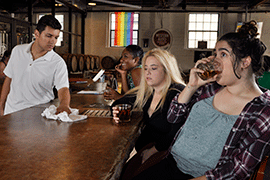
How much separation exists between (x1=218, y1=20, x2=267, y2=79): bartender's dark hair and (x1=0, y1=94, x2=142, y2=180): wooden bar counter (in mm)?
673

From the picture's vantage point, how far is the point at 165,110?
178 cm

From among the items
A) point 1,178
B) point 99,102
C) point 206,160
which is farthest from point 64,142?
point 99,102

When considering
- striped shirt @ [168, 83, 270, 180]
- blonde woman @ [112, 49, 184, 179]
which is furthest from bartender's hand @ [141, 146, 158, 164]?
striped shirt @ [168, 83, 270, 180]

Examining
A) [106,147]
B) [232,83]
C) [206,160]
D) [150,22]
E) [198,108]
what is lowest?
[206,160]

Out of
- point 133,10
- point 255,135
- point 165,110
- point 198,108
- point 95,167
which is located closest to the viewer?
point 95,167

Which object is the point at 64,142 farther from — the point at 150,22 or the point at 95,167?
the point at 150,22

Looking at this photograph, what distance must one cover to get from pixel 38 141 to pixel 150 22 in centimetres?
1085

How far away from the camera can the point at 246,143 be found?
109 centimetres

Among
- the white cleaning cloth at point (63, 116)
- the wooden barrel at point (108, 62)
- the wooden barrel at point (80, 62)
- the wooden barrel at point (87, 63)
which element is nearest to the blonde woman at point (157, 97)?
the white cleaning cloth at point (63, 116)

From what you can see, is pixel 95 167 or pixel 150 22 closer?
pixel 95 167

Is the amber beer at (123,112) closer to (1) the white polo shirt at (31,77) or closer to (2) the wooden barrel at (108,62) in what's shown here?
(1) the white polo shirt at (31,77)

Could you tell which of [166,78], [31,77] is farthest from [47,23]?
[166,78]

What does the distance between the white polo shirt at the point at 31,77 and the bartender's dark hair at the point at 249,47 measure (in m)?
1.39

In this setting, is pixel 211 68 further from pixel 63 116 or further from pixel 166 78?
pixel 63 116
